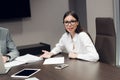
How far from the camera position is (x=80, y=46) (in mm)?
2531

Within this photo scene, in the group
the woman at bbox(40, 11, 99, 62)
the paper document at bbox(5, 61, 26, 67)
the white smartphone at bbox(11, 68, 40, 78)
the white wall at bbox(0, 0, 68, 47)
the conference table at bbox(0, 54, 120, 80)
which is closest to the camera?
the conference table at bbox(0, 54, 120, 80)

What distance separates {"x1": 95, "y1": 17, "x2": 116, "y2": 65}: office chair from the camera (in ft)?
8.07

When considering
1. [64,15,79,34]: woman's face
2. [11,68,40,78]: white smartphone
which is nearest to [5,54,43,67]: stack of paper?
[11,68,40,78]: white smartphone

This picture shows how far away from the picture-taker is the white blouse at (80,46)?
7.49 feet

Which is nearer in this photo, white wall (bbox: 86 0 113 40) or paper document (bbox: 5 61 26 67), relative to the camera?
paper document (bbox: 5 61 26 67)

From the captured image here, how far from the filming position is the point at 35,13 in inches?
177

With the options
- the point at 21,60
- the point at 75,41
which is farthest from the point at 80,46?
the point at 21,60

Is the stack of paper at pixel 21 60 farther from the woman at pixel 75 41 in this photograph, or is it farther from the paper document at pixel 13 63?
the woman at pixel 75 41

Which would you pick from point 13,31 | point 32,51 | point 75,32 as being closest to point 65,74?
point 75,32

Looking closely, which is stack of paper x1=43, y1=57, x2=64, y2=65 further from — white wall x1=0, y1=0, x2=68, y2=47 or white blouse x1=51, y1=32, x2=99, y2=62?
white wall x1=0, y1=0, x2=68, y2=47

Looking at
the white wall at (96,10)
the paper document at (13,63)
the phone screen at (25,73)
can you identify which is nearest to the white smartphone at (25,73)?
the phone screen at (25,73)

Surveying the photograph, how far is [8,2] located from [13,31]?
556 mm

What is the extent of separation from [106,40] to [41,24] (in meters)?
2.24

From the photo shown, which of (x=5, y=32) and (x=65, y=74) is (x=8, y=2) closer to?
(x=5, y=32)
